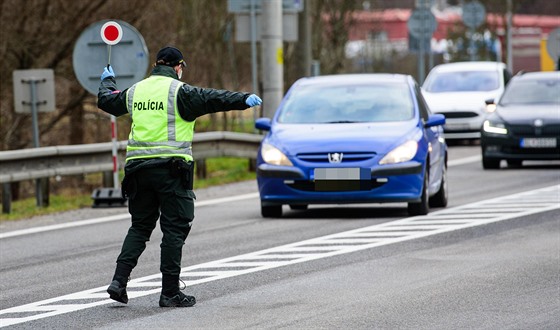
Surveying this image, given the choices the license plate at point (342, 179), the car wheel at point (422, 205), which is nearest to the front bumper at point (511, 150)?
the car wheel at point (422, 205)

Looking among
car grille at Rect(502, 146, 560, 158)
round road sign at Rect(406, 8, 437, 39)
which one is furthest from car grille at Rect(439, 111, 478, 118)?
car grille at Rect(502, 146, 560, 158)

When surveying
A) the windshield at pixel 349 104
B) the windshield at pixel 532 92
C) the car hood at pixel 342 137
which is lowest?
the windshield at pixel 532 92

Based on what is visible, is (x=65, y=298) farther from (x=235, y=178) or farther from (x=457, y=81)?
(x=457, y=81)

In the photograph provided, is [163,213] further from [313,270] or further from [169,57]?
[313,270]

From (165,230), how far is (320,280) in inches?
58.6

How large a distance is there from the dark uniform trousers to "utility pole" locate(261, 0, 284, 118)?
14714mm

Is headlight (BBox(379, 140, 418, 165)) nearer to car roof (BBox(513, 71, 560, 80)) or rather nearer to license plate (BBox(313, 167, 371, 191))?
license plate (BBox(313, 167, 371, 191))

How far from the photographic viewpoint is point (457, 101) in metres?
30.4

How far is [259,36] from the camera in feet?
82.3

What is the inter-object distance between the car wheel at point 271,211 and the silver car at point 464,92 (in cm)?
1451

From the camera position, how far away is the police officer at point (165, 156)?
9.62m

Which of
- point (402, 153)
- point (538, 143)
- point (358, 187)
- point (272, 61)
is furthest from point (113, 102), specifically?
point (272, 61)

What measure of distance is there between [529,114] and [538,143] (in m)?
0.55

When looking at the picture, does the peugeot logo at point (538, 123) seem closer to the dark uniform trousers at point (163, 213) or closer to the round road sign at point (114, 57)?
the round road sign at point (114, 57)
